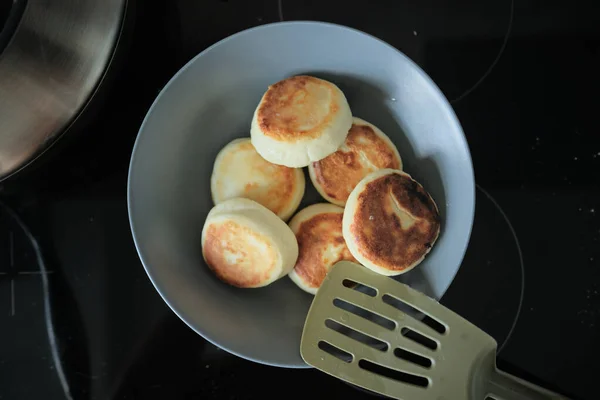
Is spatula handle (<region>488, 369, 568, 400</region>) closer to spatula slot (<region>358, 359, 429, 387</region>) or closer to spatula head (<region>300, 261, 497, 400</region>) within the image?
spatula head (<region>300, 261, 497, 400</region>)

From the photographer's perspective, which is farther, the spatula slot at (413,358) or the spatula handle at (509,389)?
the spatula slot at (413,358)

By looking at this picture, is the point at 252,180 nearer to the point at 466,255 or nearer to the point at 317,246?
the point at 317,246

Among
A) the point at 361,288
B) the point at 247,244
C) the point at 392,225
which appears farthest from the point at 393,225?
the point at 247,244

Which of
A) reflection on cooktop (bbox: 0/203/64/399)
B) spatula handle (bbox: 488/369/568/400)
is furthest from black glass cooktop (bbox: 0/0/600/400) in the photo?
spatula handle (bbox: 488/369/568/400)

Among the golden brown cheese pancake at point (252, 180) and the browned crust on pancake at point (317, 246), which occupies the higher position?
the golden brown cheese pancake at point (252, 180)

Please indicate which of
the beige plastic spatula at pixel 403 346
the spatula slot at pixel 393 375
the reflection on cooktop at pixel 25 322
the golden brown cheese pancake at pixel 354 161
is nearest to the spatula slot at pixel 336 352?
the beige plastic spatula at pixel 403 346

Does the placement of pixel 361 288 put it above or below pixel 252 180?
below

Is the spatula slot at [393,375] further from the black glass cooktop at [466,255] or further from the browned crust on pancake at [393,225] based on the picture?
the browned crust on pancake at [393,225]

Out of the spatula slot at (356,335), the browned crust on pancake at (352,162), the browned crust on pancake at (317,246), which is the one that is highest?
the browned crust on pancake at (352,162)
